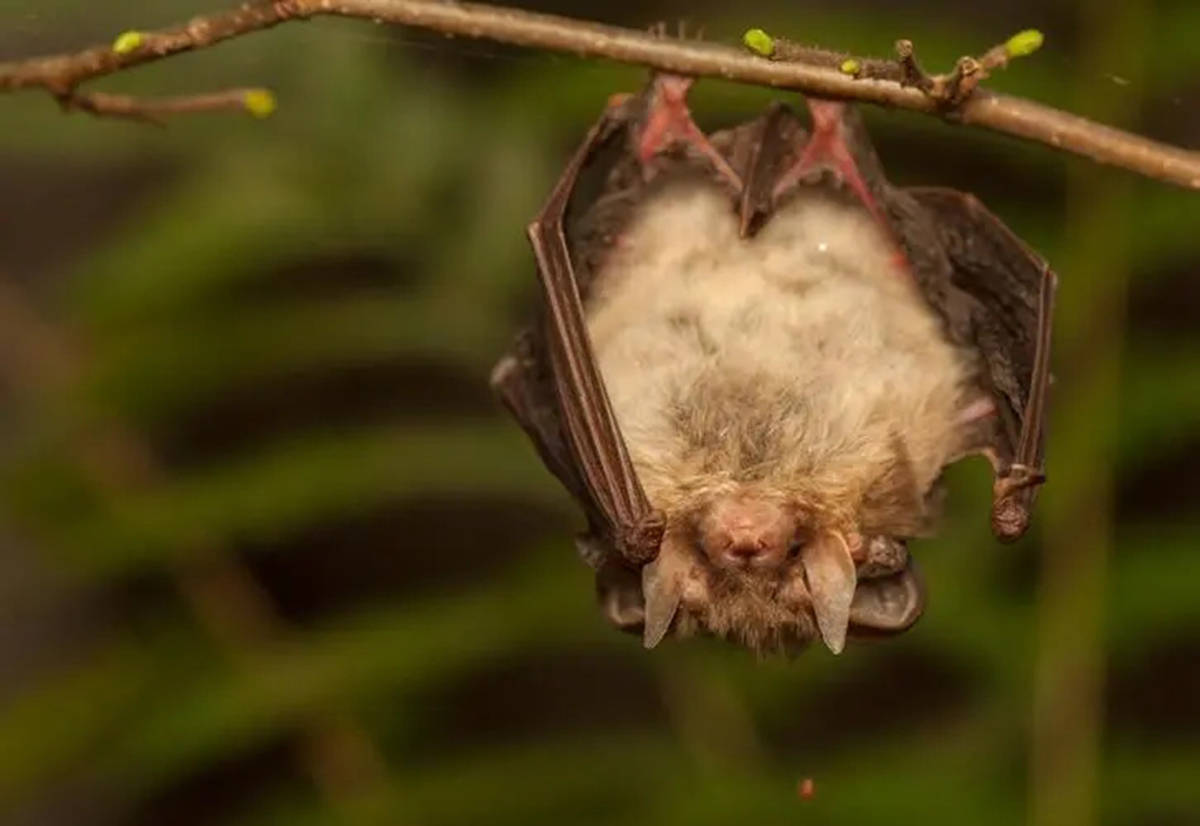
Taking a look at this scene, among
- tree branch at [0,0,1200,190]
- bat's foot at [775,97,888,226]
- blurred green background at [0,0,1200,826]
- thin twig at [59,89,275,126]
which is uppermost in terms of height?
tree branch at [0,0,1200,190]

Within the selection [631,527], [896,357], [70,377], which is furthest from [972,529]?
[70,377]

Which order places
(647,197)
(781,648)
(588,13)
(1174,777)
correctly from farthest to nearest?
1. (588,13)
2. (1174,777)
3. (647,197)
4. (781,648)

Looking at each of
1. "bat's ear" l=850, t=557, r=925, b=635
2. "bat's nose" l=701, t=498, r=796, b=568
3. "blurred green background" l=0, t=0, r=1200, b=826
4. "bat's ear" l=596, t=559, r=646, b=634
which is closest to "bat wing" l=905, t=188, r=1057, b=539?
"bat's ear" l=850, t=557, r=925, b=635

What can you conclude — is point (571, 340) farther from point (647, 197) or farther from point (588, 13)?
point (588, 13)

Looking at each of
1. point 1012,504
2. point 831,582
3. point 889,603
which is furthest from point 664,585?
point 1012,504

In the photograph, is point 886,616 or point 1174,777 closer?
point 886,616

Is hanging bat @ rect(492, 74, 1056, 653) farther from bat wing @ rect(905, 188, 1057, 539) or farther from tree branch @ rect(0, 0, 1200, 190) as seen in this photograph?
tree branch @ rect(0, 0, 1200, 190)

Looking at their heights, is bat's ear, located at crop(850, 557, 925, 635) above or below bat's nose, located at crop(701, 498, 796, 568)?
below

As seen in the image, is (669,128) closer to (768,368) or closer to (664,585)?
→ (768,368)

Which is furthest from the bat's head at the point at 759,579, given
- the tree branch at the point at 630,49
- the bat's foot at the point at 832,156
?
the tree branch at the point at 630,49
